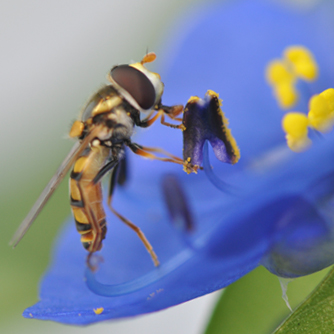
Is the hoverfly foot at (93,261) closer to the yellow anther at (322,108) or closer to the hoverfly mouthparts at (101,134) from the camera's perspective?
the hoverfly mouthparts at (101,134)

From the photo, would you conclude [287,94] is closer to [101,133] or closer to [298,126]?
[298,126]

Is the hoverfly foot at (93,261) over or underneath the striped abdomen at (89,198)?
underneath

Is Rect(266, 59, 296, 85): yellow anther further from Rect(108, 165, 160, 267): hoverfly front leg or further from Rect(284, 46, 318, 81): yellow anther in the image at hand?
Rect(108, 165, 160, 267): hoverfly front leg

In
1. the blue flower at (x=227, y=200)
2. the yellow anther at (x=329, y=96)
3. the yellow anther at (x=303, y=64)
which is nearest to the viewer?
the blue flower at (x=227, y=200)

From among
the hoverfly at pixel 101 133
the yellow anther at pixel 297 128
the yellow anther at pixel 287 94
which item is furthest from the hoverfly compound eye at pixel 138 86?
the yellow anther at pixel 287 94

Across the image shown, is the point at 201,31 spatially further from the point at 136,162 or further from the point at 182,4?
the point at 136,162

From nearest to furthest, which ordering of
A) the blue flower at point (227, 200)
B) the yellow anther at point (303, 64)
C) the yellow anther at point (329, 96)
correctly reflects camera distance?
1. the blue flower at point (227, 200)
2. the yellow anther at point (329, 96)
3. the yellow anther at point (303, 64)
